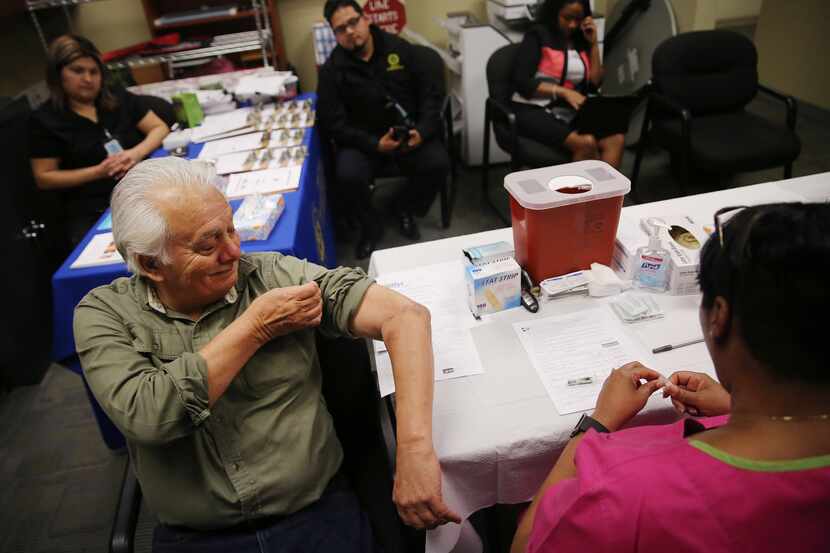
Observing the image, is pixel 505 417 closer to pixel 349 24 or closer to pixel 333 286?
pixel 333 286

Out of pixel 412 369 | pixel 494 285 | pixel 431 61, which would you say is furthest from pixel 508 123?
pixel 412 369

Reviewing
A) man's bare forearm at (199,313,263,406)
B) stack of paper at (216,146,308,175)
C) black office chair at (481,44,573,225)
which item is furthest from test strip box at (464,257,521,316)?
black office chair at (481,44,573,225)

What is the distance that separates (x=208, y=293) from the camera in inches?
44.6

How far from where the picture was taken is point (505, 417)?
1.04 metres

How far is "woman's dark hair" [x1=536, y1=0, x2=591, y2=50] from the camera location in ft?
9.81

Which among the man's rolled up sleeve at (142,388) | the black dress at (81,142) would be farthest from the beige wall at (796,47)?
the man's rolled up sleeve at (142,388)

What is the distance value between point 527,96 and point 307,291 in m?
2.37

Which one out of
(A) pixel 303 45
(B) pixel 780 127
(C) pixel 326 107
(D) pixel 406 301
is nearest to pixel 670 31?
(B) pixel 780 127

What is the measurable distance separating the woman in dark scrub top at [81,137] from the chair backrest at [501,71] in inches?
72.0

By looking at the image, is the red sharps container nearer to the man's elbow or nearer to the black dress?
the man's elbow

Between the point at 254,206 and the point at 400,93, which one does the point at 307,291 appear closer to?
the point at 254,206

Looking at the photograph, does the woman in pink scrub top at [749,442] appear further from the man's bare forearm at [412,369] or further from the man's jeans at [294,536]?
the man's jeans at [294,536]

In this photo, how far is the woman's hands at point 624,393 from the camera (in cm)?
96

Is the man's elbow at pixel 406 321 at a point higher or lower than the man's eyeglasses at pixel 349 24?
lower
